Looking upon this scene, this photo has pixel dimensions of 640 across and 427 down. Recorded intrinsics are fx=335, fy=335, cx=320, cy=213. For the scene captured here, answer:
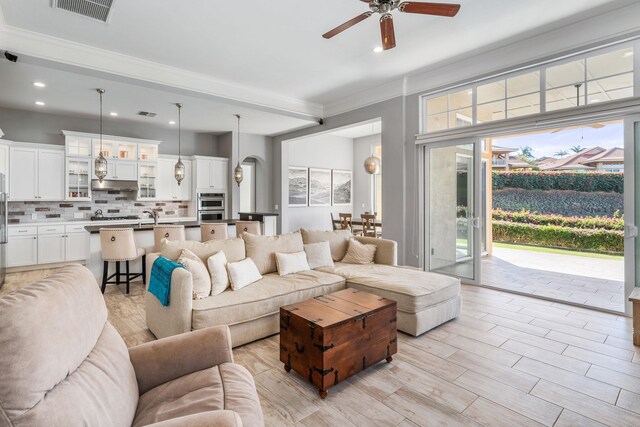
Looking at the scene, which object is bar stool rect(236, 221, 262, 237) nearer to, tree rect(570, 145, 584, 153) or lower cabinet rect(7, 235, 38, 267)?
lower cabinet rect(7, 235, 38, 267)

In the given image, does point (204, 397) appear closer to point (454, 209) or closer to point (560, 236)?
point (454, 209)

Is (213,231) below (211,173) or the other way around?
below

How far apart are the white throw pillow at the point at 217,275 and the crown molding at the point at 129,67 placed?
3.02 m

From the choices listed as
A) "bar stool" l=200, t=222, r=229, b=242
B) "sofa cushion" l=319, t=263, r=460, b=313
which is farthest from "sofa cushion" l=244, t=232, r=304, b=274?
"bar stool" l=200, t=222, r=229, b=242

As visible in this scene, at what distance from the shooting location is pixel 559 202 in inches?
322

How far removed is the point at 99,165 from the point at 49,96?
160 cm

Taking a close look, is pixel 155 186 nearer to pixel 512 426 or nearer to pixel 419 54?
pixel 419 54

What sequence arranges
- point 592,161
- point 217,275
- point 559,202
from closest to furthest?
point 217,275
point 592,161
point 559,202

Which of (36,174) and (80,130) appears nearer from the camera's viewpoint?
(36,174)

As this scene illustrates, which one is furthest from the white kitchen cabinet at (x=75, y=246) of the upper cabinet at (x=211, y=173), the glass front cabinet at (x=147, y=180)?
the upper cabinet at (x=211, y=173)

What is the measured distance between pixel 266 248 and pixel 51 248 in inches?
194

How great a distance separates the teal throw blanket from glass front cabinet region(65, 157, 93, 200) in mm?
4979

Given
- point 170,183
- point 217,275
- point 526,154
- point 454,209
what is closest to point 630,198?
point 454,209

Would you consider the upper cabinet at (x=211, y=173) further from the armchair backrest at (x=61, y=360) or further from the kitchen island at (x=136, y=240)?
the armchair backrest at (x=61, y=360)
